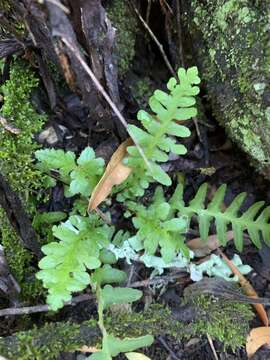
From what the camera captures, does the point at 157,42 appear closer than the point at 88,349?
No

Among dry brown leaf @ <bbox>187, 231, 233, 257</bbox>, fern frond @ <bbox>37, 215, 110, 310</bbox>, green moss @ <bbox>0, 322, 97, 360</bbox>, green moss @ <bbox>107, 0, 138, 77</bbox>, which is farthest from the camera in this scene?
dry brown leaf @ <bbox>187, 231, 233, 257</bbox>

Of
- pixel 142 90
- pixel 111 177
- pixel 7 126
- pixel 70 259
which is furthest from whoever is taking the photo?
pixel 142 90

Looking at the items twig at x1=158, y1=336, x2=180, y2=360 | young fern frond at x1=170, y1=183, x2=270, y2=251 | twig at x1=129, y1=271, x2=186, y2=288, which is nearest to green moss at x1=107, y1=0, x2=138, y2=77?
young fern frond at x1=170, y1=183, x2=270, y2=251

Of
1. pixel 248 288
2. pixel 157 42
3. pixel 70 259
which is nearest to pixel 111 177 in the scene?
pixel 70 259

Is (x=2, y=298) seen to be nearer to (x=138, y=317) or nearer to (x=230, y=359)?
(x=138, y=317)

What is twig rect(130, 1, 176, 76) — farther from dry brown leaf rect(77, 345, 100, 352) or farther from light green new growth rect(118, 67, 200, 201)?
dry brown leaf rect(77, 345, 100, 352)

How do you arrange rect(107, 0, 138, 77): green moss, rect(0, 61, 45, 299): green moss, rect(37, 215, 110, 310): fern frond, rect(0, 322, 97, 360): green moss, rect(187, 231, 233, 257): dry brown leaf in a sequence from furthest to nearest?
rect(187, 231, 233, 257): dry brown leaf
rect(107, 0, 138, 77): green moss
rect(0, 61, 45, 299): green moss
rect(0, 322, 97, 360): green moss
rect(37, 215, 110, 310): fern frond

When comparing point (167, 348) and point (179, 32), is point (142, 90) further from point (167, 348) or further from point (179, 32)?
point (167, 348)

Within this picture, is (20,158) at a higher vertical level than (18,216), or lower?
higher

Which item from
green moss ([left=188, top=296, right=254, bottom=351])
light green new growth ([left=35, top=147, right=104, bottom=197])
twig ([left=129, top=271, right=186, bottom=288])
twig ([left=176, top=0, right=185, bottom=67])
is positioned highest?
twig ([left=176, top=0, right=185, bottom=67])
